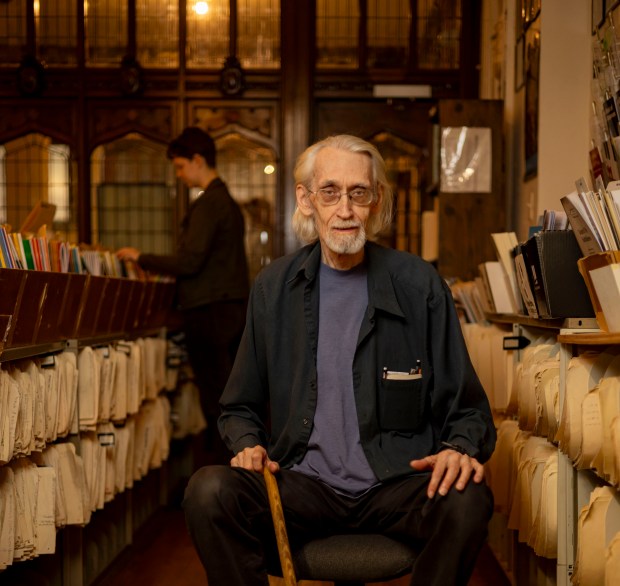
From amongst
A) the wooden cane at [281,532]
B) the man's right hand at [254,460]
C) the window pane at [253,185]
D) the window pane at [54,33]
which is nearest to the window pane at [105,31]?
the window pane at [54,33]

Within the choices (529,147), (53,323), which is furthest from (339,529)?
(529,147)

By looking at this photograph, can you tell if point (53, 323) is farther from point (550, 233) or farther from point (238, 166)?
point (238, 166)

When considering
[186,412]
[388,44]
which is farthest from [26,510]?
[388,44]

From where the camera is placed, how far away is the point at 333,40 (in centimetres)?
625

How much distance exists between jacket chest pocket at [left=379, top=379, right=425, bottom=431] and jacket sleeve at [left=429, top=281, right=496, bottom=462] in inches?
1.5

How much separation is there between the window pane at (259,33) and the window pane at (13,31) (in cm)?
139

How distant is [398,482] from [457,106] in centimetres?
321

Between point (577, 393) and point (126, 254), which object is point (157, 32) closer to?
point (126, 254)

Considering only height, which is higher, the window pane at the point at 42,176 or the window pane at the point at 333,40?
the window pane at the point at 333,40

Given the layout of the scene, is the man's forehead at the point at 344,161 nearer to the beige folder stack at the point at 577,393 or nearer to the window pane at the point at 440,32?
the beige folder stack at the point at 577,393

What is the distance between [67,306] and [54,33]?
365cm

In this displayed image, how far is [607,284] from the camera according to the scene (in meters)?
2.04

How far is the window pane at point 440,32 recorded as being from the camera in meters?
6.23

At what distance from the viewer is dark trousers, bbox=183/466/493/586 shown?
1.88 meters
